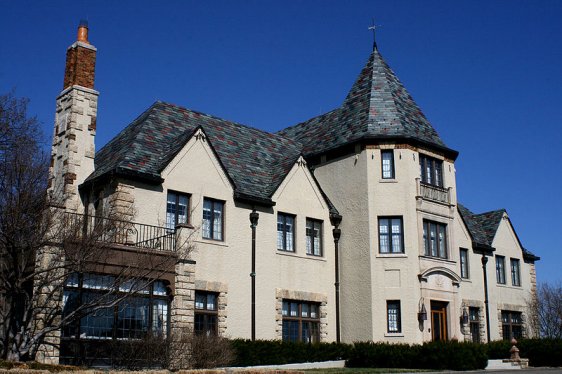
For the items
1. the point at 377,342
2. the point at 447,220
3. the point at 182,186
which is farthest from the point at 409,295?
the point at 182,186

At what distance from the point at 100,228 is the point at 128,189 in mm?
4973

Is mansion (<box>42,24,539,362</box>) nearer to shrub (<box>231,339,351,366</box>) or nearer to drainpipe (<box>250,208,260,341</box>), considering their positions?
drainpipe (<box>250,208,260,341</box>)

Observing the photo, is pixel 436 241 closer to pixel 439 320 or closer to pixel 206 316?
pixel 439 320

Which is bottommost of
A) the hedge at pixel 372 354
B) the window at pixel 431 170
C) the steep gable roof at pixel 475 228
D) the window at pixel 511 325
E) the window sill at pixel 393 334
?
the hedge at pixel 372 354

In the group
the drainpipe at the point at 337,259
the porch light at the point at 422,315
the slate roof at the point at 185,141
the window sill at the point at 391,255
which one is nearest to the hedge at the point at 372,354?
the drainpipe at the point at 337,259

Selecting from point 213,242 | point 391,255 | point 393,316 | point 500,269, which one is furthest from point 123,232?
point 500,269

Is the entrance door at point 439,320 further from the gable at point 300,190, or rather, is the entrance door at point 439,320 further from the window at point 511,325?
the window at point 511,325

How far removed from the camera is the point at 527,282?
40312 millimetres

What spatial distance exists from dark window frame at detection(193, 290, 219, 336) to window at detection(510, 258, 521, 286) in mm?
20185

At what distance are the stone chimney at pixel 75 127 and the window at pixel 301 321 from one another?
30.9ft

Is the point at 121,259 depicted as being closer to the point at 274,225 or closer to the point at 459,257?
the point at 274,225

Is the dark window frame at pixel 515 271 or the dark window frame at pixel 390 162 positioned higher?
the dark window frame at pixel 390 162

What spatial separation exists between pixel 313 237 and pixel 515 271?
15.0m

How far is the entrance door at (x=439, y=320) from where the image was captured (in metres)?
30.8
